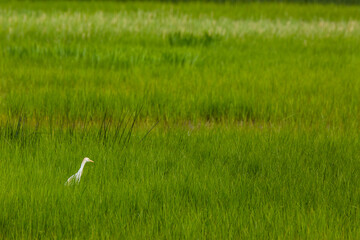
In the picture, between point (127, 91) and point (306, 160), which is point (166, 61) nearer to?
point (127, 91)

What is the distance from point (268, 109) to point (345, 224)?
3008 mm

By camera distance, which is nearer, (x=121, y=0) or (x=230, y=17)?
(x=230, y=17)

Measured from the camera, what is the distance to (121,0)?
19.6 metres

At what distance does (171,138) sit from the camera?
4441 millimetres

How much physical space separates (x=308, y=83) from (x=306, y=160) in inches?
122

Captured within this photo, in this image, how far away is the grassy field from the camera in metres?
2.99

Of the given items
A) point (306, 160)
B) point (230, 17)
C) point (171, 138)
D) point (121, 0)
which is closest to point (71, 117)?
point (171, 138)

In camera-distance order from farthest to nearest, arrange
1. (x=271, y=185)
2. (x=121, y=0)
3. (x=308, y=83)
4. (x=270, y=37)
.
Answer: (x=121, y=0) → (x=270, y=37) → (x=308, y=83) → (x=271, y=185)

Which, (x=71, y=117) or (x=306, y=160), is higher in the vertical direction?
(x=306, y=160)

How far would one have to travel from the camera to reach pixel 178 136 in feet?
14.7

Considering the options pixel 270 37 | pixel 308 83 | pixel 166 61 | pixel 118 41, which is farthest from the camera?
pixel 270 37

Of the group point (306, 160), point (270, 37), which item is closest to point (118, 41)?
point (270, 37)

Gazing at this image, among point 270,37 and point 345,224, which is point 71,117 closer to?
point 345,224

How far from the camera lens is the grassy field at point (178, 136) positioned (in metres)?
2.99
